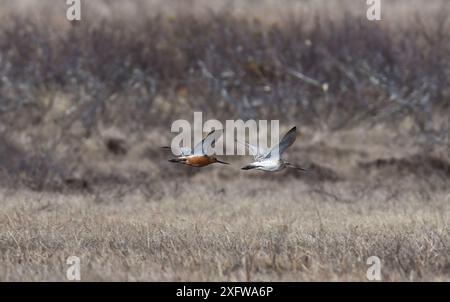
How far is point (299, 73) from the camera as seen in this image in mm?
20781

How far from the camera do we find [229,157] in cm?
1697

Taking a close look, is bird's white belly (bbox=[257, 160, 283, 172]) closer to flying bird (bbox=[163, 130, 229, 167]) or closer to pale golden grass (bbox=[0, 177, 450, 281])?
flying bird (bbox=[163, 130, 229, 167])

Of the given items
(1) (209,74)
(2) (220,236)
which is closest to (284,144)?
(2) (220,236)

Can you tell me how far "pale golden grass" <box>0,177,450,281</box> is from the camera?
7.87 metres

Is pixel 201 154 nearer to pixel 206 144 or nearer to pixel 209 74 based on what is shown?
pixel 206 144

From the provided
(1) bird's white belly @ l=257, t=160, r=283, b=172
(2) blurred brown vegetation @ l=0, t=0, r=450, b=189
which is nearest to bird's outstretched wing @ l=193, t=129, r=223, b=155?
(1) bird's white belly @ l=257, t=160, r=283, b=172

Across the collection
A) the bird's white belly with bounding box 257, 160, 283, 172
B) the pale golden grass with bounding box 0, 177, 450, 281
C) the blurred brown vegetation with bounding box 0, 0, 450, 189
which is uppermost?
the blurred brown vegetation with bounding box 0, 0, 450, 189

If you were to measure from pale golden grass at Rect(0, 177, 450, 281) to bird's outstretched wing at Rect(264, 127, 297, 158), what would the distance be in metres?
0.69

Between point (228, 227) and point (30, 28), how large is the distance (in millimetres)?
12807

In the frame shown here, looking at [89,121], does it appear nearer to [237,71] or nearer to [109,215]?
[237,71]

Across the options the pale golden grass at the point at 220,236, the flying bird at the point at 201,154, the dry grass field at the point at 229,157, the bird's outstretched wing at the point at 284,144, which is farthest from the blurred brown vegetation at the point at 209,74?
the bird's outstretched wing at the point at 284,144

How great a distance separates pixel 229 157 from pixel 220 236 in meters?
7.59

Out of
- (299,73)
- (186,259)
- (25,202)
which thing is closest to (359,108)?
(299,73)

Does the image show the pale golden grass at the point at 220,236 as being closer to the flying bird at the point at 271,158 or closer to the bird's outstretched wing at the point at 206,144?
the flying bird at the point at 271,158
